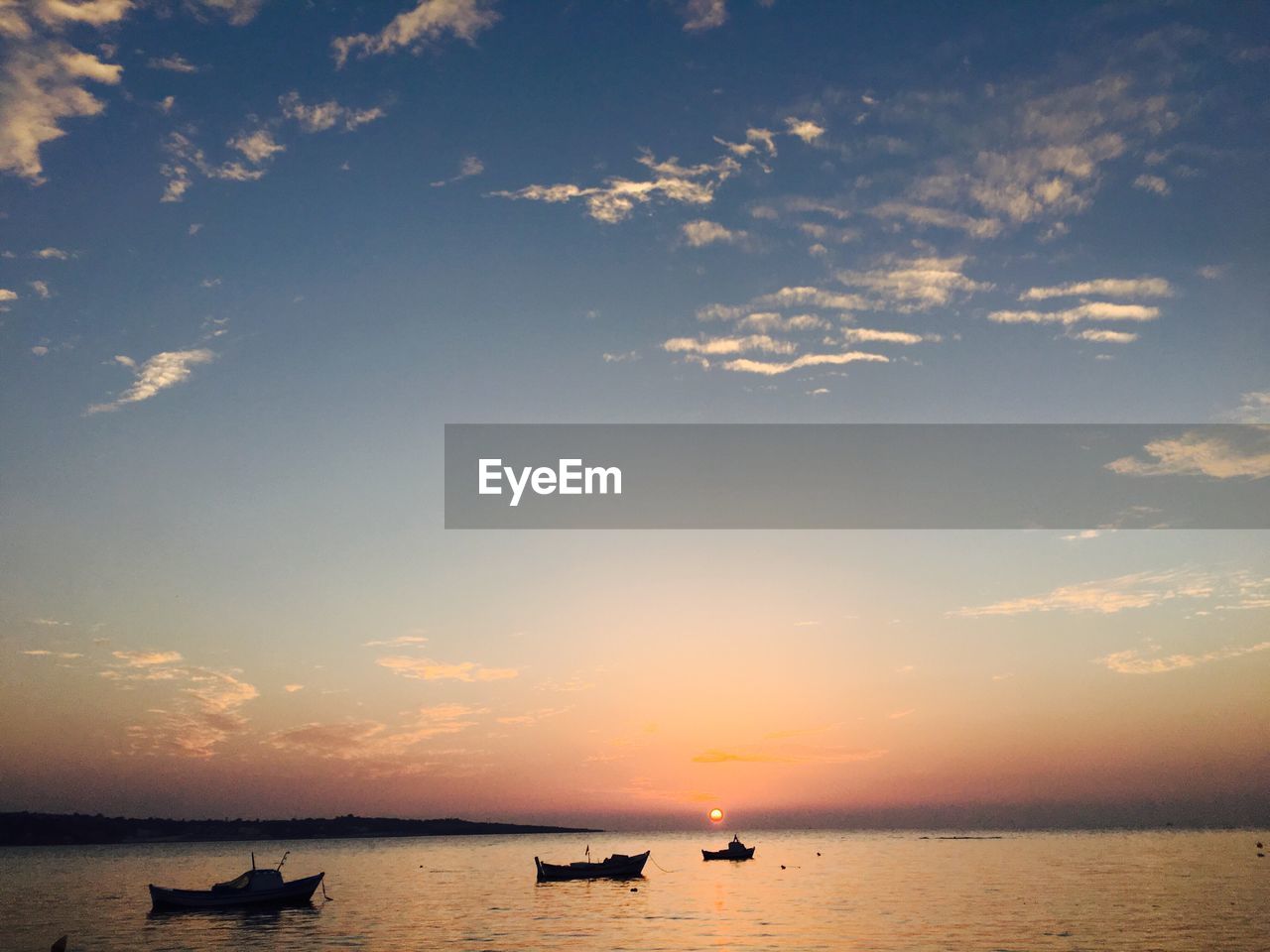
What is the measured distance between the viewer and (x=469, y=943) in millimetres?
70750

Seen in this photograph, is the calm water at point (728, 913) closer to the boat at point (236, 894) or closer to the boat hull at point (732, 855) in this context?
the boat at point (236, 894)

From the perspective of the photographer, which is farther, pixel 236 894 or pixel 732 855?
pixel 732 855

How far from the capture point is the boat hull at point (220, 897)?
304 feet

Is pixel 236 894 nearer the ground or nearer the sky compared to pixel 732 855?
nearer the sky

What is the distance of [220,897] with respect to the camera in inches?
3654

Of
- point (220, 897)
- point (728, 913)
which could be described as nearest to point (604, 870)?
point (728, 913)

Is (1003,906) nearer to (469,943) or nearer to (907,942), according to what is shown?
(907,942)

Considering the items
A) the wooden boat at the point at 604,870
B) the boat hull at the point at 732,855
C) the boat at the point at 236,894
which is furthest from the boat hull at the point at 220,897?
the boat hull at the point at 732,855

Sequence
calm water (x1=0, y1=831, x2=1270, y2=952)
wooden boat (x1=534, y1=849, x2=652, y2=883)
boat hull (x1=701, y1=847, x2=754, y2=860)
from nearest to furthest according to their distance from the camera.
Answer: calm water (x1=0, y1=831, x2=1270, y2=952) < wooden boat (x1=534, y1=849, x2=652, y2=883) < boat hull (x1=701, y1=847, x2=754, y2=860)

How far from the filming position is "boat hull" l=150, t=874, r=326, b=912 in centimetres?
9256

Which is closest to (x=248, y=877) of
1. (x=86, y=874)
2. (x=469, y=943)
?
(x=469, y=943)

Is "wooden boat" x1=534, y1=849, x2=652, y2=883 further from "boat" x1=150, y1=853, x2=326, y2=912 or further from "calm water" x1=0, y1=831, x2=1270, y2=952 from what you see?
"boat" x1=150, y1=853, x2=326, y2=912

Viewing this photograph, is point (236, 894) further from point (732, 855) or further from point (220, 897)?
point (732, 855)

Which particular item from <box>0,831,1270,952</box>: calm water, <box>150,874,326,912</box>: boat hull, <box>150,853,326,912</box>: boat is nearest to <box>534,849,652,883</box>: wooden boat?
<box>0,831,1270,952</box>: calm water
